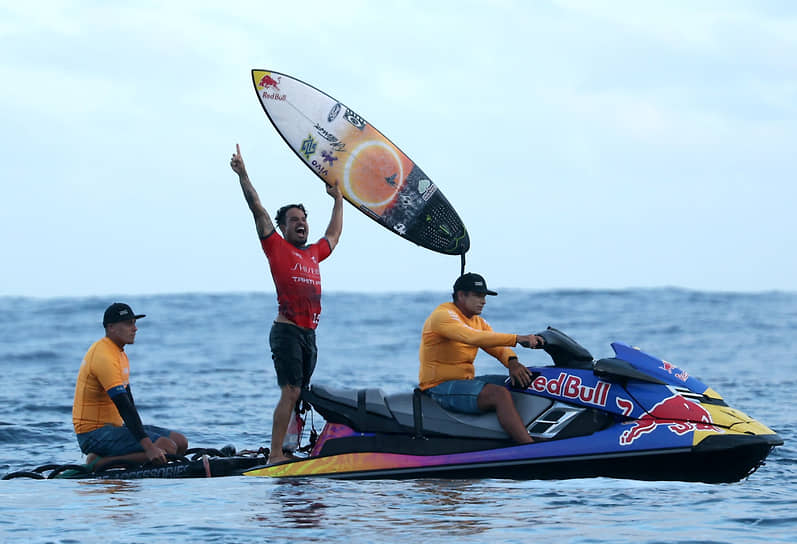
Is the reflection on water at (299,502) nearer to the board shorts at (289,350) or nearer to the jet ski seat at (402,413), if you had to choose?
the jet ski seat at (402,413)

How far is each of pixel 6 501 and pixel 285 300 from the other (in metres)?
2.56

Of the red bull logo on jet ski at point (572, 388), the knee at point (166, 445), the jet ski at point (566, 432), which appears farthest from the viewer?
the knee at point (166, 445)

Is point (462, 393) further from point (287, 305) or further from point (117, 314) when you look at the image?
point (117, 314)

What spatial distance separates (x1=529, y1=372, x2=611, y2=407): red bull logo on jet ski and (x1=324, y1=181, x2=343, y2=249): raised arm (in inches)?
86.9

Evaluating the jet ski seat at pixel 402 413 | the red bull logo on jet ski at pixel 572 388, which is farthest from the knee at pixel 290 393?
the red bull logo on jet ski at pixel 572 388

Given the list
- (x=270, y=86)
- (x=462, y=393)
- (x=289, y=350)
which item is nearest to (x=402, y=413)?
(x=462, y=393)

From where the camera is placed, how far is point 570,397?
7566mm

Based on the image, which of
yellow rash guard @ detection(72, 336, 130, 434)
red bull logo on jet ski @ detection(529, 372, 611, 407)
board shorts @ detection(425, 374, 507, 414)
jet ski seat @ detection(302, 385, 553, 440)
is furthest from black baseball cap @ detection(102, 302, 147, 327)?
red bull logo on jet ski @ detection(529, 372, 611, 407)

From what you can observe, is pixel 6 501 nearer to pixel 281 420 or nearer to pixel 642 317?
pixel 281 420

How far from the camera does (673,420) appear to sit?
7.34m

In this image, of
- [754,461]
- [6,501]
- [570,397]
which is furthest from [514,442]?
[6,501]

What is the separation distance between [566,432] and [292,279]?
2.47 meters

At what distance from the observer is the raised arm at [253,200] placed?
8.00 m

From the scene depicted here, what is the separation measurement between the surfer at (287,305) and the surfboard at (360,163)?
1.07 metres
